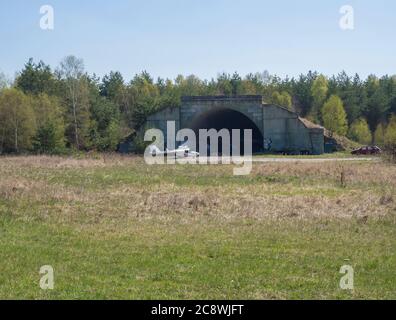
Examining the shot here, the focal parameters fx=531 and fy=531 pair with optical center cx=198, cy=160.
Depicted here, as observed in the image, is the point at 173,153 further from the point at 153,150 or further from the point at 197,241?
the point at 197,241

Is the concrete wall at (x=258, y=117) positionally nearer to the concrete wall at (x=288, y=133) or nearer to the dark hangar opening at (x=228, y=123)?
the concrete wall at (x=288, y=133)

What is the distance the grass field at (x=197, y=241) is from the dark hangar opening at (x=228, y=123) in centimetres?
4412

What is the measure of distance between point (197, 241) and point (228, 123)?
59.8 meters

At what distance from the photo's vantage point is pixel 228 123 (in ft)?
231


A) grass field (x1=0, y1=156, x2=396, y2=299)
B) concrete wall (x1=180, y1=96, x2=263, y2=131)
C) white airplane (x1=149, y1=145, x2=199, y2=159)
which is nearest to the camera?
grass field (x1=0, y1=156, x2=396, y2=299)

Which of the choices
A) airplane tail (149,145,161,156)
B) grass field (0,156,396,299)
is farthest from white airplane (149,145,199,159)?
grass field (0,156,396,299)

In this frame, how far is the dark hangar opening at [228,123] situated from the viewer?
65287mm

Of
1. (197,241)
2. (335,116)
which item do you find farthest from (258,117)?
(197,241)

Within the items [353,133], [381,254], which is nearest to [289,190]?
[381,254]

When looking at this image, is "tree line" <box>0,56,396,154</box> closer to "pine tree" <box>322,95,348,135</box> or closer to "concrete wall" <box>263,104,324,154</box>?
"pine tree" <box>322,95,348,135</box>

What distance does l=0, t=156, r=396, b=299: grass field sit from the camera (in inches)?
298

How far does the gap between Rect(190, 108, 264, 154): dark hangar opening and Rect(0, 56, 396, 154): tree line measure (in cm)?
407
